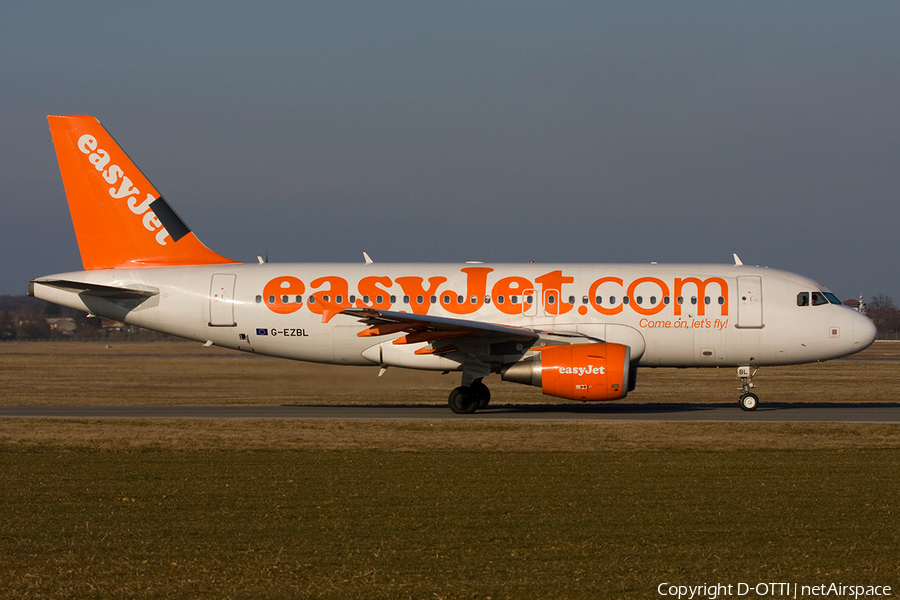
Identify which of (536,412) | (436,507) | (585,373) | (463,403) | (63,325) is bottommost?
(436,507)

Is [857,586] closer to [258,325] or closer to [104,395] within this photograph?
[258,325]

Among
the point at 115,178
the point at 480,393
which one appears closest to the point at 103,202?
the point at 115,178

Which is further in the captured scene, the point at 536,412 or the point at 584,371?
the point at 536,412

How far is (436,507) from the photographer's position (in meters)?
10.7

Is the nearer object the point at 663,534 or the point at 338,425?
the point at 663,534

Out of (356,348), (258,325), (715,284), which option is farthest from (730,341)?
(258,325)

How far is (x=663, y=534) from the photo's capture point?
30.5 feet

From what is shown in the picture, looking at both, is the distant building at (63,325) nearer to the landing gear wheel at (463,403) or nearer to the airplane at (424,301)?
the airplane at (424,301)

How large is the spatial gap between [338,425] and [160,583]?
482 inches

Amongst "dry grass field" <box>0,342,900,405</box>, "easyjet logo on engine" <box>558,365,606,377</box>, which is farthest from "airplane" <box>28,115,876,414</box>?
"easyjet logo on engine" <box>558,365,606,377</box>

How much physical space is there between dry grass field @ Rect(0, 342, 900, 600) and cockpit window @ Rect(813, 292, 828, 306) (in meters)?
4.85

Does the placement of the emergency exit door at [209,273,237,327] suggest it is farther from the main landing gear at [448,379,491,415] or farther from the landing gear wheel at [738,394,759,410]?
the landing gear wheel at [738,394,759,410]

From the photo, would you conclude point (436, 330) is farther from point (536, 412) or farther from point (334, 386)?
point (334, 386)
